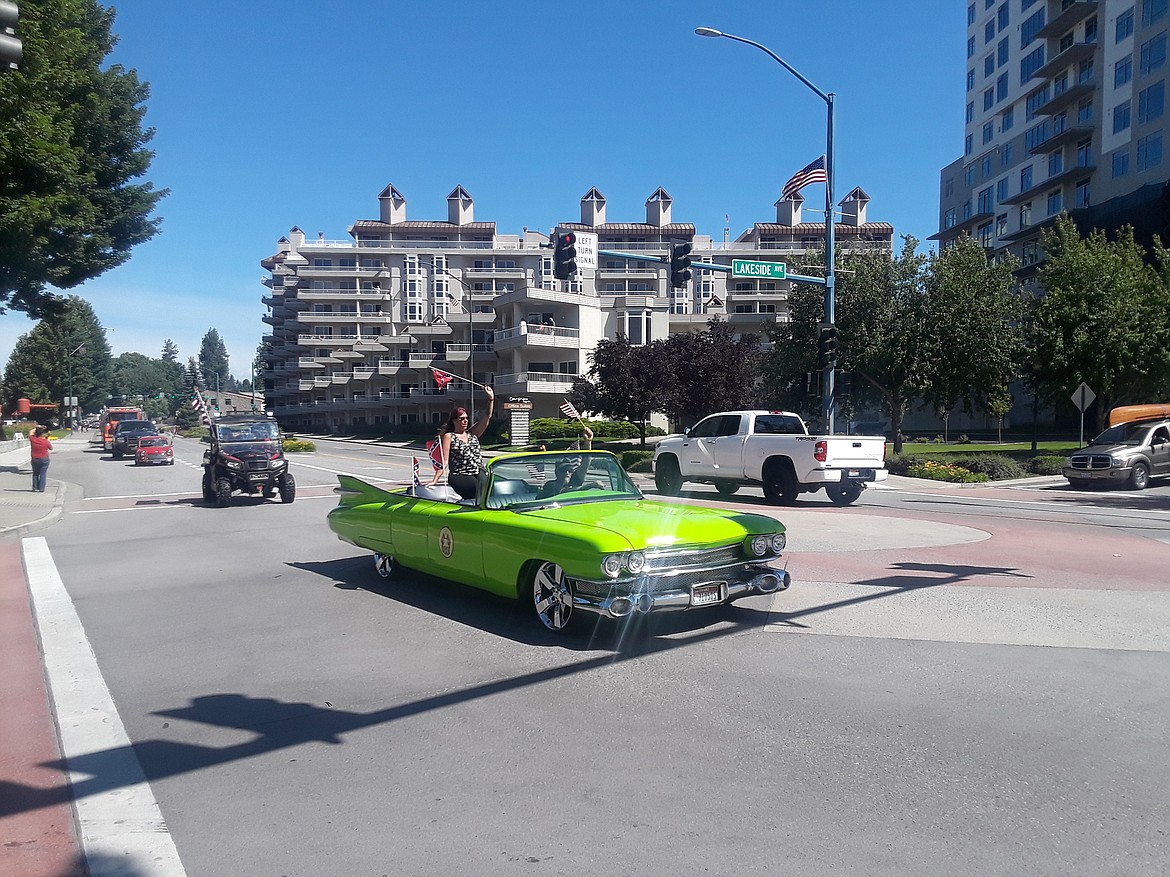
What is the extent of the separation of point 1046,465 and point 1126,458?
5.58 m

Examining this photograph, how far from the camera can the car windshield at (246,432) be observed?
20.5 m

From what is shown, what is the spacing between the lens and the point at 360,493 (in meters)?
9.98

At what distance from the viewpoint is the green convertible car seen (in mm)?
6457

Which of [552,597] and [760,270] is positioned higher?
[760,270]

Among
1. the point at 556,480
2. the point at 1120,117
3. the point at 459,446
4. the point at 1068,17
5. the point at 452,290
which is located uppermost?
the point at 1068,17

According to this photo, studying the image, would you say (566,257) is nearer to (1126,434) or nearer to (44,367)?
(1126,434)

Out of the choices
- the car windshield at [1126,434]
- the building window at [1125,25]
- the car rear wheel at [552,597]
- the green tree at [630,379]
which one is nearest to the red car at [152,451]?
the green tree at [630,379]

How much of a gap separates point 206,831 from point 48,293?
109ft

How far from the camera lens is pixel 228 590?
9.79 meters

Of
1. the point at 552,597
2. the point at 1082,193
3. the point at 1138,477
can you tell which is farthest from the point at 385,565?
the point at 1082,193

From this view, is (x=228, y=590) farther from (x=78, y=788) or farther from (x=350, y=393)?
(x=350, y=393)

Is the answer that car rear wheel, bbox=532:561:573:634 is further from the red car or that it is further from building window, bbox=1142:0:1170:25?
building window, bbox=1142:0:1170:25

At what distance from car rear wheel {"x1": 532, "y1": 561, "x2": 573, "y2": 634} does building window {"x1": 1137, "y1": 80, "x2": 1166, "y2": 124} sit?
56.0 metres

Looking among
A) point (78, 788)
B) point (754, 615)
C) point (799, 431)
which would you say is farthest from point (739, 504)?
point (78, 788)
